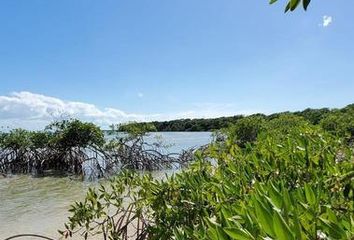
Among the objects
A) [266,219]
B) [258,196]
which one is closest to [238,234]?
[266,219]

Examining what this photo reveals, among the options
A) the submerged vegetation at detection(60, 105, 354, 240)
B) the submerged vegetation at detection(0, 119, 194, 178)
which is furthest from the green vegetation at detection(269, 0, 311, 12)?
the submerged vegetation at detection(0, 119, 194, 178)

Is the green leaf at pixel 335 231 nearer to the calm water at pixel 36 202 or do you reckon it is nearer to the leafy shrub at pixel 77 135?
the calm water at pixel 36 202

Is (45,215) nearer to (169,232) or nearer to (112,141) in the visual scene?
(169,232)

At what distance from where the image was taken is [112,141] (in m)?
14.2

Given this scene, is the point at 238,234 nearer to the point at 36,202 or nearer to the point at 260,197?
the point at 260,197

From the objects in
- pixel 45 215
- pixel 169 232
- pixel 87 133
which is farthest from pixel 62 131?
pixel 169 232

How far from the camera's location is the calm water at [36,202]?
21.4ft

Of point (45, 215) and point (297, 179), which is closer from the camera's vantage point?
point (297, 179)

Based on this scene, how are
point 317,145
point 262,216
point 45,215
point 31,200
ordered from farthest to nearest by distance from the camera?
point 31,200 → point 45,215 → point 317,145 → point 262,216

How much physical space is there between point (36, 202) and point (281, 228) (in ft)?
28.1

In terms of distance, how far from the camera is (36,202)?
8.52m

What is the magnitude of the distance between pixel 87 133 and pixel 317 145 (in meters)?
12.5

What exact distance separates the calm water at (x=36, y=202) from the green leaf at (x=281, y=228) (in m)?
5.65

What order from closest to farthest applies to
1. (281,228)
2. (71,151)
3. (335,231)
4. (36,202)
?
1. (281,228)
2. (335,231)
3. (36,202)
4. (71,151)
